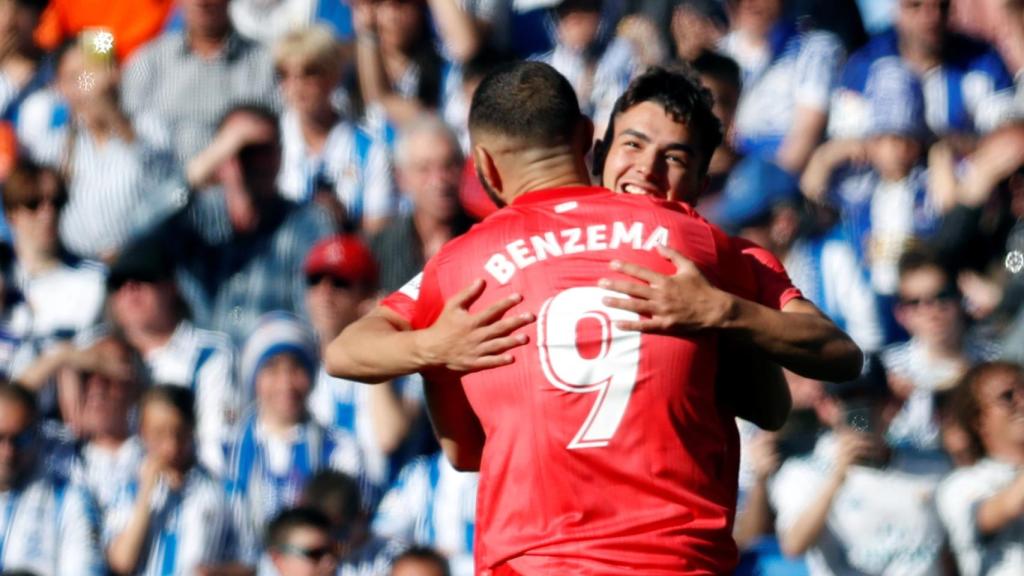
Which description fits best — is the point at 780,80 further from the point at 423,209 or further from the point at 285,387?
the point at 285,387

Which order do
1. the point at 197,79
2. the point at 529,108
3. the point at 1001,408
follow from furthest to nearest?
the point at 197,79 < the point at 1001,408 < the point at 529,108

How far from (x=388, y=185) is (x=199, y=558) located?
6.04 feet

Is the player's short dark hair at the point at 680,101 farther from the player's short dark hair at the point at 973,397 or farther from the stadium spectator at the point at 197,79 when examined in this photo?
the stadium spectator at the point at 197,79

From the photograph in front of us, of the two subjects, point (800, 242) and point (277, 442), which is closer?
point (800, 242)

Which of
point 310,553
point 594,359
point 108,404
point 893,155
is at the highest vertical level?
point 893,155

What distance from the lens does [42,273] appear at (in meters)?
8.37

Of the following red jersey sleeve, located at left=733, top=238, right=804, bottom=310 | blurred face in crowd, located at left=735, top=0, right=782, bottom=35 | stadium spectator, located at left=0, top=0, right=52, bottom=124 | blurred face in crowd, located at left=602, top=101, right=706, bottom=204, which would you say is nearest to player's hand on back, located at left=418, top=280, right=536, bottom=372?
red jersey sleeve, located at left=733, top=238, right=804, bottom=310

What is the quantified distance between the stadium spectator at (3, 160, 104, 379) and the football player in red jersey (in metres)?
4.94

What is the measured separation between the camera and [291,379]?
750cm

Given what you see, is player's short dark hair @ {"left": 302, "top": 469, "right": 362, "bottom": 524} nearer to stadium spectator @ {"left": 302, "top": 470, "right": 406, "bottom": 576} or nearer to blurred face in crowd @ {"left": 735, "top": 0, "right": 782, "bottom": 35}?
stadium spectator @ {"left": 302, "top": 470, "right": 406, "bottom": 576}

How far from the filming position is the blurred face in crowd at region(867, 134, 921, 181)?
7430mm

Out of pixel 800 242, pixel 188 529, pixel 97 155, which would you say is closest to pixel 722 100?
pixel 800 242

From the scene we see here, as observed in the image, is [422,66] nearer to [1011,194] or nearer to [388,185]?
[388,185]

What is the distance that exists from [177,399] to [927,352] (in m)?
3.15
